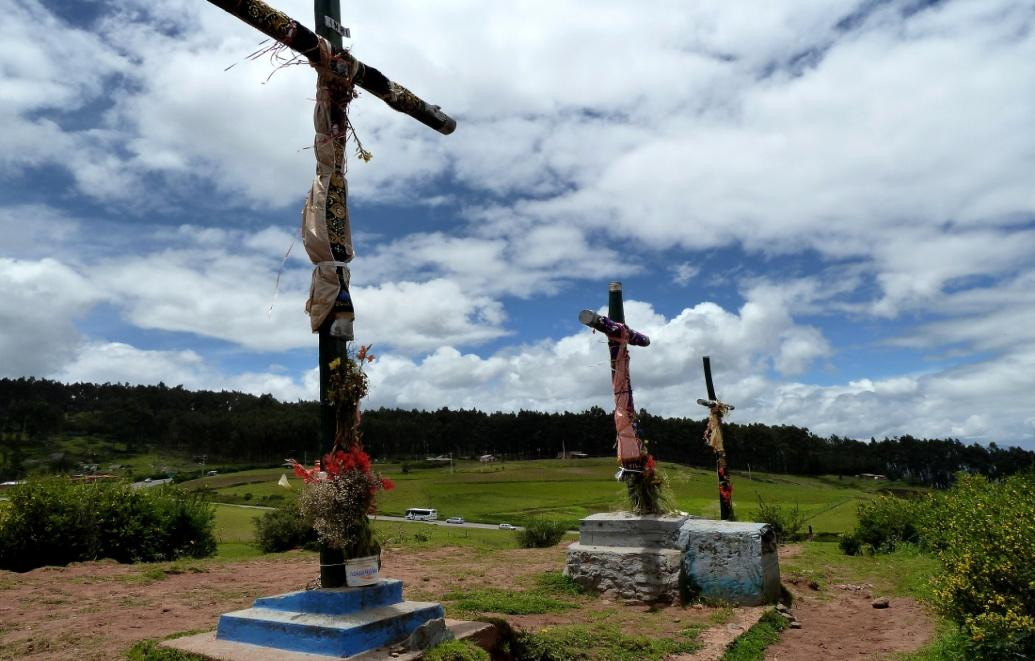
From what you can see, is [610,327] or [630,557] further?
[610,327]

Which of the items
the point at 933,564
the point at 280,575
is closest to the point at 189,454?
the point at 280,575

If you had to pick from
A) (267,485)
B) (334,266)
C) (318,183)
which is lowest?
(267,485)

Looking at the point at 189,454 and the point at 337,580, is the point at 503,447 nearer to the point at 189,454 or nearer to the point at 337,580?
the point at 189,454

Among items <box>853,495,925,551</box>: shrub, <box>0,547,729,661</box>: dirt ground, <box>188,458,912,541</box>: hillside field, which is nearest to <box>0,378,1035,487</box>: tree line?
<box>188,458,912,541</box>: hillside field

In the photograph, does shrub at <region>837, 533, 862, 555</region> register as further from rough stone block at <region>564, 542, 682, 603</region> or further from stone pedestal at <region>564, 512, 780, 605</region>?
rough stone block at <region>564, 542, 682, 603</region>

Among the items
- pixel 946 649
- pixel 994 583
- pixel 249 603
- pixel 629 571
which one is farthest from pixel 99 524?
pixel 994 583

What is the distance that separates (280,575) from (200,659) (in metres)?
8.23

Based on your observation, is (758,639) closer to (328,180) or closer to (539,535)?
(328,180)

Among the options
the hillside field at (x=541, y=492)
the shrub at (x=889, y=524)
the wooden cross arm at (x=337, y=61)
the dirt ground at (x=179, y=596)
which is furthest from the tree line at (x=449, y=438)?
the wooden cross arm at (x=337, y=61)

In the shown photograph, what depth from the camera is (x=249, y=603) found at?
32.2 ft

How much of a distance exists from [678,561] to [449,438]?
90.2 m

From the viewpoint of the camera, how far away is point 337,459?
538cm

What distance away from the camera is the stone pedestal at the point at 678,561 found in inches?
413

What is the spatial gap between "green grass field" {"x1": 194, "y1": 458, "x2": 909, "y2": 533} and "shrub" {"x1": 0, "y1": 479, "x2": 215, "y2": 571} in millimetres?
17561
